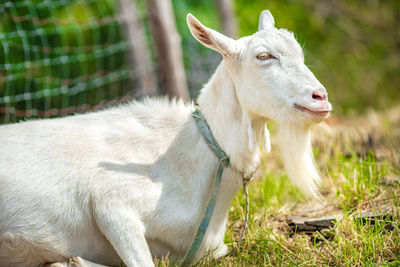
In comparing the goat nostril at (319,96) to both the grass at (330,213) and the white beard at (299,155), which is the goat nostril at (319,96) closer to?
the white beard at (299,155)

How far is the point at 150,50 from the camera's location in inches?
276

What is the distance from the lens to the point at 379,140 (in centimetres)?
457

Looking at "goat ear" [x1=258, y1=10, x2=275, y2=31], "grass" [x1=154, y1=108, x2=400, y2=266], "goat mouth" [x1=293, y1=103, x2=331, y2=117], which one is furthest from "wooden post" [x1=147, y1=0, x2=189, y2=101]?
"goat mouth" [x1=293, y1=103, x2=331, y2=117]

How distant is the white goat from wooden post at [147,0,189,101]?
2100 mm

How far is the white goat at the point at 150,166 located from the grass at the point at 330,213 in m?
0.27

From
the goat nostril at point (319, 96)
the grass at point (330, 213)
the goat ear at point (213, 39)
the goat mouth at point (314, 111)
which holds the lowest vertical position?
the grass at point (330, 213)

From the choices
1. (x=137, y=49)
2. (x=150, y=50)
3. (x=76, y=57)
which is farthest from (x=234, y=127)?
(x=150, y=50)

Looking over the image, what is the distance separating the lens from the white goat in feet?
8.50

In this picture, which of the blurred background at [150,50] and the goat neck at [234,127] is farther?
the blurred background at [150,50]

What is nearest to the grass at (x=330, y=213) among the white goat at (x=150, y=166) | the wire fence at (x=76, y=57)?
the white goat at (x=150, y=166)

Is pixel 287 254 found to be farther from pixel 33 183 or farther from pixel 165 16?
pixel 165 16

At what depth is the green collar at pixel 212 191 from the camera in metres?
2.73

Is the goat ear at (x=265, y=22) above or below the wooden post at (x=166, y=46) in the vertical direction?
above

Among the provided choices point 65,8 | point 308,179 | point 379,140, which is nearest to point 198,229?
point 308,179
